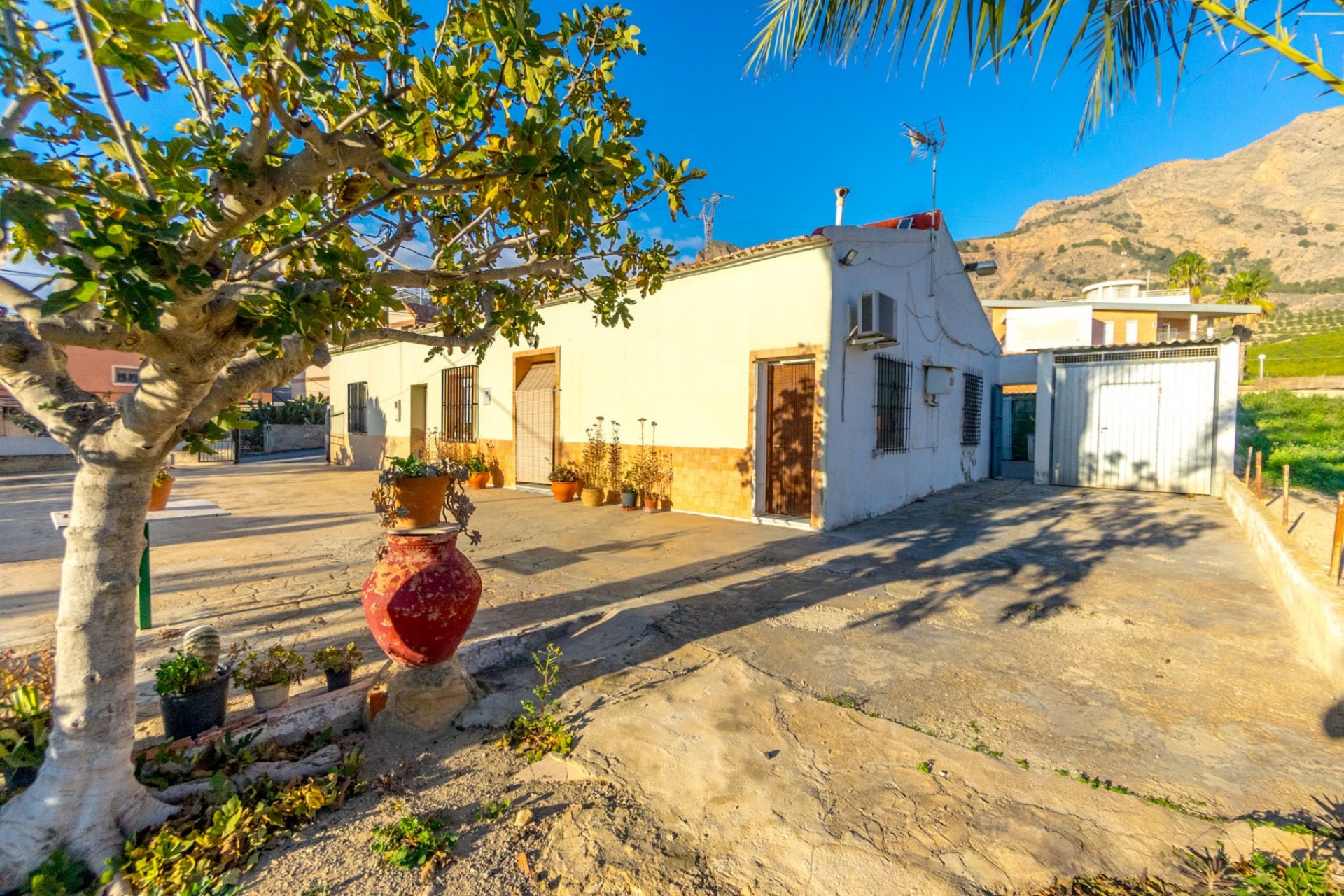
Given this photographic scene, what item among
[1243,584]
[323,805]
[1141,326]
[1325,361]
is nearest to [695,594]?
[323,805]

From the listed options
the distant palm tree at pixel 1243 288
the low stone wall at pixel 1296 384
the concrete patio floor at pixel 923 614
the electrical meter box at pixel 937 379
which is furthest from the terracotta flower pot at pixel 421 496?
the distant palm tree at pixel 1243 288

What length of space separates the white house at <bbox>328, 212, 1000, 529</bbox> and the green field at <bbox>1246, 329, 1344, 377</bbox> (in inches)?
945

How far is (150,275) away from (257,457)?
22061 millimetres

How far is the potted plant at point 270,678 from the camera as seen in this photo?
271 centimetres

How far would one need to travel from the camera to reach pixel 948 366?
10.6 meters

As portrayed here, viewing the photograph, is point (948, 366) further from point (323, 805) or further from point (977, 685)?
point (323, 805)

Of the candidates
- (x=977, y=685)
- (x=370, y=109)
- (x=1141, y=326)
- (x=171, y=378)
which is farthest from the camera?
(x=1141, y=326)

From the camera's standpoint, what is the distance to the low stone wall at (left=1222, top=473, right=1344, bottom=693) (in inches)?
125

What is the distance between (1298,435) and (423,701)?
18.8 metres

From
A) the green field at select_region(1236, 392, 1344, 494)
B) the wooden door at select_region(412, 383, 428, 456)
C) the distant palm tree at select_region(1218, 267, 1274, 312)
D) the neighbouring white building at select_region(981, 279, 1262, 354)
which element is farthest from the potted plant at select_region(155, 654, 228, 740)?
the distant palm tree at select_region(1218, 267, 1274, 312)

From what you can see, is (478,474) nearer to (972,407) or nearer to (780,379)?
(780,379)

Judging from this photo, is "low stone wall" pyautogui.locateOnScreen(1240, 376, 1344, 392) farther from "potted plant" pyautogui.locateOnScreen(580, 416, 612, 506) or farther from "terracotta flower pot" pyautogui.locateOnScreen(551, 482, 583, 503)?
"terracotta flower pot" pyautogui.locateOnScreen(551, 482, 583, 503)

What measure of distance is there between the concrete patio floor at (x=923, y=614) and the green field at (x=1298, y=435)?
→ 2691 millimetres

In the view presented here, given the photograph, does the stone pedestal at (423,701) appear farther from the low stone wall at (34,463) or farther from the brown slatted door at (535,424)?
the low stone wall at (34,463)
